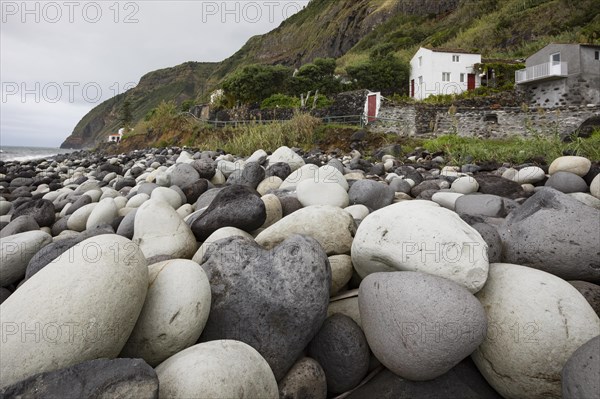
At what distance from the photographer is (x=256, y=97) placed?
24703 millimetres

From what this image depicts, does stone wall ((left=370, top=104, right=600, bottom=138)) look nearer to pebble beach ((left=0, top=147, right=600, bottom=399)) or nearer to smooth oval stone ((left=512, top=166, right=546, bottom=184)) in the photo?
smooth oval stone ((left=512, top=166, right=546, bottom=184))

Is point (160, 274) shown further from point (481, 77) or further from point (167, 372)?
point (481, 77)

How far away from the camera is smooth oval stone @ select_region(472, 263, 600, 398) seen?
162cm

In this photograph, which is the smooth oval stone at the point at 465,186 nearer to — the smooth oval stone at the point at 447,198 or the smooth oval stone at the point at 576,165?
the smooth oval stone at the point at 447,198

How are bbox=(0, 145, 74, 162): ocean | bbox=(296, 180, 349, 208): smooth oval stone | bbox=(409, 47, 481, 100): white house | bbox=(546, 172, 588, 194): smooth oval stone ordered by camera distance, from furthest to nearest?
1. bbox=(0, 145, 74, 162): ocean
2. bbox=(409, 47, 481, 100): white house
3. bbox=(546, 172, 588, 194): smooth oval stone
4. bbox=(296, 180, 349, 208): smooth oval stone

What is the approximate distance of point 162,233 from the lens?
2789mm

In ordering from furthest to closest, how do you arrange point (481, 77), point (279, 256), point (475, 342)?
point (481, 77), point (279, 256), point (475, 342)

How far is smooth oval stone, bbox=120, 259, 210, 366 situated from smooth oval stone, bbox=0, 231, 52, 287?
4.55 ft

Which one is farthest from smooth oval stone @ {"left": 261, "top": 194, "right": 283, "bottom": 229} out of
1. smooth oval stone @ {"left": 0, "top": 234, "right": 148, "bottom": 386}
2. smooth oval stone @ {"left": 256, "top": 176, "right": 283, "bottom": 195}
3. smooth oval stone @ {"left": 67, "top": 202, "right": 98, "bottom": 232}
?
smooth oval stone @ {"left": 67, "top": 202, "right": 98, "bottom": 232}

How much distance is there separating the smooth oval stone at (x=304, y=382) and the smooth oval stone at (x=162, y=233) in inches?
51.8

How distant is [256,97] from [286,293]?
2422cm

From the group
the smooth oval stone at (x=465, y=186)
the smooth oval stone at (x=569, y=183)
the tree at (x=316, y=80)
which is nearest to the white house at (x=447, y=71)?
the tree at (x=316, y=80)

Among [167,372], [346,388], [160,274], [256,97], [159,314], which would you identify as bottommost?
[346,388]

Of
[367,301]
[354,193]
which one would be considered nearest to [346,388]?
[367,301]
